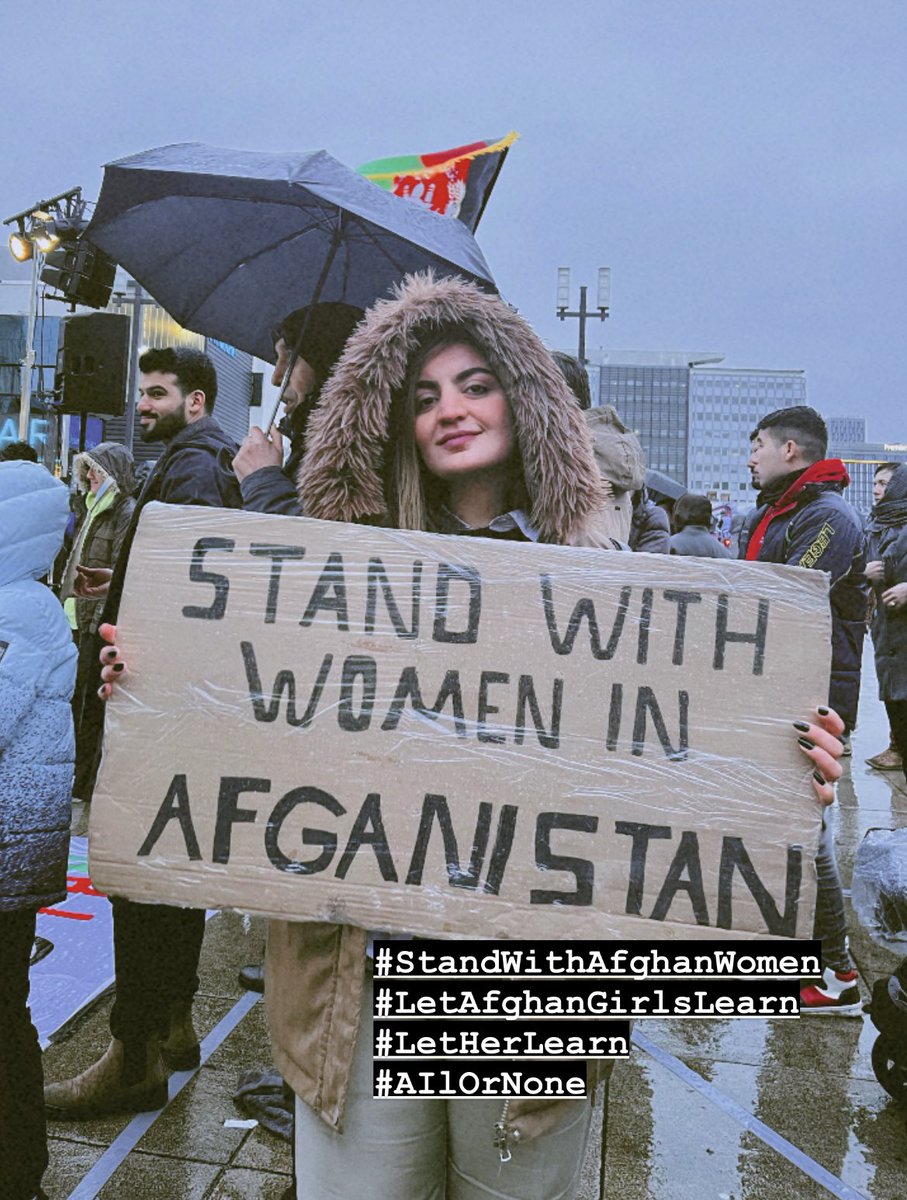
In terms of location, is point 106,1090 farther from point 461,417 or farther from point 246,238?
point 246,238

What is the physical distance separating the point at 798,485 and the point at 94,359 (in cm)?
788

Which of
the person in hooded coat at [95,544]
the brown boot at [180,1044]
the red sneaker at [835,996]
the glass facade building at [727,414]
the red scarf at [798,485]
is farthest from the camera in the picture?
the glass facade building at [727,414]

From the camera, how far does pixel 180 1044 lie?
2.97m

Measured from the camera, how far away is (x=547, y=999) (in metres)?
1.51

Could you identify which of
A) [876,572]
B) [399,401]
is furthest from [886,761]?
[399,401]

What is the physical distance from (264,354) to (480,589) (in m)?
2.04

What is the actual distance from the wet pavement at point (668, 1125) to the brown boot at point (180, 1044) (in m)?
0.04

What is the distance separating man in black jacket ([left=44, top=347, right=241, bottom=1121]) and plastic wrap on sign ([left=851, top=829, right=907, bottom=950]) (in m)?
1.80

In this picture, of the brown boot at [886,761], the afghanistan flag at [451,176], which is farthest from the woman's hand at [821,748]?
the brown boot at [886,761]

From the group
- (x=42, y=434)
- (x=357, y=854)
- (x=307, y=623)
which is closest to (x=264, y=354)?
(x=307, y=623)

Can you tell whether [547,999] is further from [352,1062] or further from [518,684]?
[518,684]

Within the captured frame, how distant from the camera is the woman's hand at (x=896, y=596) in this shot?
6027mm

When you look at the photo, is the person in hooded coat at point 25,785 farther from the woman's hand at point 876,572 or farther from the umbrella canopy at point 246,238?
the woman's hand at point 876,572

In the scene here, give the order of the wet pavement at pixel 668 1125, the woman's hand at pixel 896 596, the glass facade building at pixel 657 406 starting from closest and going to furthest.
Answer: the wet pavement at pixel 668 1125, the woman's hand at pixel 896 596, the glass facade building at pixel 657 406
